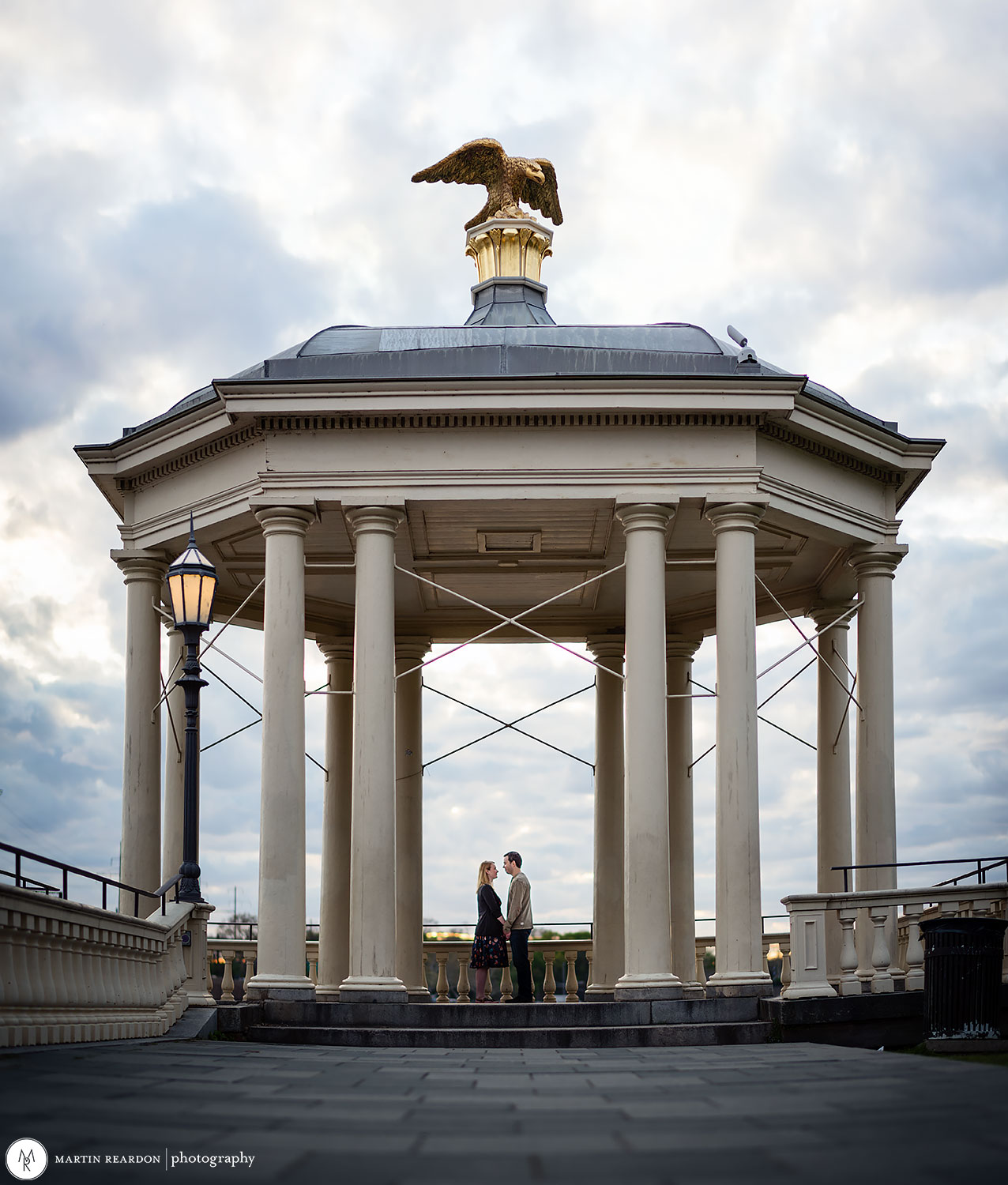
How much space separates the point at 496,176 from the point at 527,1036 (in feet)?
64.6

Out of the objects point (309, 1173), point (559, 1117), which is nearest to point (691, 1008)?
point (559, 1117)

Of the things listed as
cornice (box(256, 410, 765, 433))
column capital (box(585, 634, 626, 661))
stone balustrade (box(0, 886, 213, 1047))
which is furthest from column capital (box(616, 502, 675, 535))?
Answer: column capital (box(585, 634, 626, 661))

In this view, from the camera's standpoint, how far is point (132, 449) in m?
27.5

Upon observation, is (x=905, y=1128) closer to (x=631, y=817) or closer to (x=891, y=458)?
(x=631, y=817)

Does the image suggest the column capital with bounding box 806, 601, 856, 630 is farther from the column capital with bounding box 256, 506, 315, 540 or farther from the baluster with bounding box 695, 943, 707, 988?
the column capital with bounding box 256, 506, 315, 540

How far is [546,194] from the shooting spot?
1319 inches

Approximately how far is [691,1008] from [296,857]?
6614mm

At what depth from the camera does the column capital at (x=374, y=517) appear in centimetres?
2475

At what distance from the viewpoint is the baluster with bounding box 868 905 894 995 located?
21922mm

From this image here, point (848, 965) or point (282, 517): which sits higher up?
point (282, 517)

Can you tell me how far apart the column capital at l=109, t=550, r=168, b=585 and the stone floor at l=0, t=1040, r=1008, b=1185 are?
14.7 meters

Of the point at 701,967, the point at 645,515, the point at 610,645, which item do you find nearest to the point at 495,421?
the point at 645,515

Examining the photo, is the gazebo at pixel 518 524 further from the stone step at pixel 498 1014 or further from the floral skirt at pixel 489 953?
→ the floral skirt at pixel 489 953

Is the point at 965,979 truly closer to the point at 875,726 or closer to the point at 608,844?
the point at 875,726
